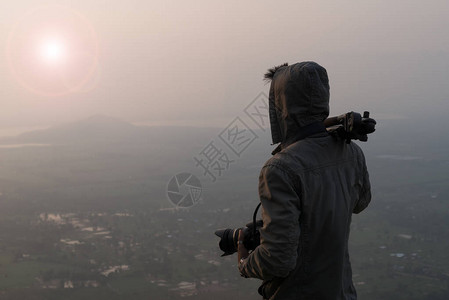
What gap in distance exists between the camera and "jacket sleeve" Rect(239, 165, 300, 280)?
2.22 metres

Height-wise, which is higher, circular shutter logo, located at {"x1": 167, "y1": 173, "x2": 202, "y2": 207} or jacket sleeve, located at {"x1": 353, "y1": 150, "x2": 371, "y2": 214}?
jacket sleeve, located at {"x1": 353, "y1": 150, "x2": 371, "y2": 214}

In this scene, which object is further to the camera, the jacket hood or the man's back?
the jacket hood

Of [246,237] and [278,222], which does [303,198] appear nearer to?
[278,222]

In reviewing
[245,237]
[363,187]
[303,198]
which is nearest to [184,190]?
[363,187]

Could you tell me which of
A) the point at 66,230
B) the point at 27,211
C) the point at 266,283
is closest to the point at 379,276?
the point at 66,230

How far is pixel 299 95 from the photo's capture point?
245 centimetres

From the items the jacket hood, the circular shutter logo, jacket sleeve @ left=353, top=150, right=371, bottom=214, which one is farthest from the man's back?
the circular shutter logo

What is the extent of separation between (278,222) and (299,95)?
710 millimetres

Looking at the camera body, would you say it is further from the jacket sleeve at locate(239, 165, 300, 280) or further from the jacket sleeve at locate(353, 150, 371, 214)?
the jacket sleeve at locate(353, 150, 371, 214)

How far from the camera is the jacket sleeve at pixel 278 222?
2225mm

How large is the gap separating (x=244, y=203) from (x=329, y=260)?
4406 inches

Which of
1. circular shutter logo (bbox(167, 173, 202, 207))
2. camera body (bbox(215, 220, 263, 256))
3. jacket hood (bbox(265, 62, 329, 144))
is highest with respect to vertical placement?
jacket hood (bbox(265, 62, 329, 144))

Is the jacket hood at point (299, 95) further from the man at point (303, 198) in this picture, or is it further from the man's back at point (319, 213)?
the man's back at point (319, 213)

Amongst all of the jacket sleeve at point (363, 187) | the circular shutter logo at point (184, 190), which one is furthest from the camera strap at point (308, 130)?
the circular shutter logo at point (184, 190)
